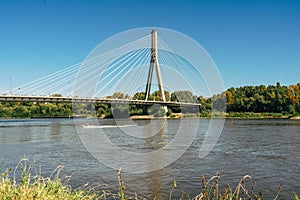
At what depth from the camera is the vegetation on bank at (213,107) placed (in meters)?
61.0

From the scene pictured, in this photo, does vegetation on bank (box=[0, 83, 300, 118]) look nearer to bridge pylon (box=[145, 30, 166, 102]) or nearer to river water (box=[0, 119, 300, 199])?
bridge pylon (box=[145, 30, 166, 102])

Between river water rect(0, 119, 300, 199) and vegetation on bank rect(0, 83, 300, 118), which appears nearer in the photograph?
river water rect(0, 119, 300, 199)

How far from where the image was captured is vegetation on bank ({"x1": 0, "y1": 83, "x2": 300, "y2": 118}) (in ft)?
200

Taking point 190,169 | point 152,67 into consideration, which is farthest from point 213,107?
point 190,169

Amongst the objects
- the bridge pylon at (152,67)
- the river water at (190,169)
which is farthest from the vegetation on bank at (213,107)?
the river water at (190,169)

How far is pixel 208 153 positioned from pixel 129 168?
4.87 metres

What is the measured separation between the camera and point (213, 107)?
70.2 m

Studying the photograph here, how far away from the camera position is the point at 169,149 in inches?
642

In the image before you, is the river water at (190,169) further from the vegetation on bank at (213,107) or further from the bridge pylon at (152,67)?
the vegetation on bank at (213,107)

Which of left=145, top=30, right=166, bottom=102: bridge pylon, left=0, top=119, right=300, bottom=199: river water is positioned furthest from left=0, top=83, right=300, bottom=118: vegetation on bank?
left=0, top=119, right=300, bottom=199: river water

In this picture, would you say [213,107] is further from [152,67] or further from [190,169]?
[190,169]

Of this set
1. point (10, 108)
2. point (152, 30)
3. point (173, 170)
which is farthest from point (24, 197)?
point (10, 108)

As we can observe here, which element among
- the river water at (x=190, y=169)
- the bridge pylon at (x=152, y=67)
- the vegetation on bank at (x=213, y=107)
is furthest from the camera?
the vegetation on bank at (x=213, y=107)

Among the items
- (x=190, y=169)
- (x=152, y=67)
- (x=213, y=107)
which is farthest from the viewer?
(x=213, y=107)
